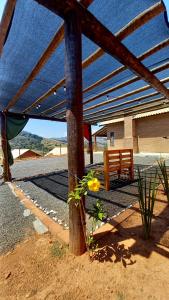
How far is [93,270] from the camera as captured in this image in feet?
5.16

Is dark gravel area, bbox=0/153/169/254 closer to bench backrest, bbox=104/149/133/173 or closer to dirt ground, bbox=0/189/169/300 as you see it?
dirt ground, bbox=0/189/169/300

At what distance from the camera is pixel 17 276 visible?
1575mm

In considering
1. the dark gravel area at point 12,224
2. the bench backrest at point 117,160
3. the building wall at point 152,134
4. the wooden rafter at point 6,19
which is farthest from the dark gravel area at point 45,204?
the building wall at point 152,134


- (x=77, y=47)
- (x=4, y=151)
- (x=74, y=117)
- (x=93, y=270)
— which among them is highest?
(x=77, y=47)

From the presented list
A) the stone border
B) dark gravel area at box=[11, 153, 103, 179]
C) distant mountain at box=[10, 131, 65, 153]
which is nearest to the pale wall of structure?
dark gravel area at box=[11, 153, 103, 179]

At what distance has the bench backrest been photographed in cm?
418

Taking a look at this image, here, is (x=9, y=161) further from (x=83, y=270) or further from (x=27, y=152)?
(x=27, y=152)

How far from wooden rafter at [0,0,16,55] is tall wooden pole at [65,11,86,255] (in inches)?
23.3

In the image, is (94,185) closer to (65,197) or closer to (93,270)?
(93,270)

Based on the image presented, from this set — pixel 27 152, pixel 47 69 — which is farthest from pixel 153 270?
pixel 27 152

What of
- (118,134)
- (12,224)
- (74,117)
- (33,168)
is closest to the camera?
(74,117)

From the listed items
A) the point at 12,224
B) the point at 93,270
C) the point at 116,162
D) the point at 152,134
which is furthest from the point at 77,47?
the point at 152,134

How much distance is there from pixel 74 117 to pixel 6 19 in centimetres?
137

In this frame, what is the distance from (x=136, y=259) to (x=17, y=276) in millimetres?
1123
